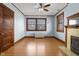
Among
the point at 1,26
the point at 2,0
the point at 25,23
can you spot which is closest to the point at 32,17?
the point at 25,23

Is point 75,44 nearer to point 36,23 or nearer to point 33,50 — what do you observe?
point 33,50

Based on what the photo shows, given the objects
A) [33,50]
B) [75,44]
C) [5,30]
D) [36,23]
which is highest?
[36,23]

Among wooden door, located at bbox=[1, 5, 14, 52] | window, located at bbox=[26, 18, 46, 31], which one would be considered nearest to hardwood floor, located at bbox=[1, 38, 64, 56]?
wooden door, located at bbox=[1, 5, 14, 52]

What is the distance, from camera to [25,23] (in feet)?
24.5

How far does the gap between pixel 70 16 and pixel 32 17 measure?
391 cm

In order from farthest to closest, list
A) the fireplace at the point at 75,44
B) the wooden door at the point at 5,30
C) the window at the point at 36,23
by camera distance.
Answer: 1. the window at the point at 36,23
2. the wooden door at the point at 5,30
3. the fireplace at the point at 75,44

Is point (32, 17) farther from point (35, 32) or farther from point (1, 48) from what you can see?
point (1, 48)

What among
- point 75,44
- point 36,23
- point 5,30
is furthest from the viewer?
point 36,23

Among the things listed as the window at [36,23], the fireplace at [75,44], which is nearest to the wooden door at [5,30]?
the fireplace at [75,44]

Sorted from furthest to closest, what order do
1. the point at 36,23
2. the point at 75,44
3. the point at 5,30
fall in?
the point at 36,23
the point at 5,30
the point at 75,44

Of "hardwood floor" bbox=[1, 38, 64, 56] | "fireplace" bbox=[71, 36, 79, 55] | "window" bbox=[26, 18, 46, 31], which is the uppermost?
"window" bbox=[26, 18, 46, 31]

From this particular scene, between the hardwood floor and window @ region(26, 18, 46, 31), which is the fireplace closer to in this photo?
the hardwood floor

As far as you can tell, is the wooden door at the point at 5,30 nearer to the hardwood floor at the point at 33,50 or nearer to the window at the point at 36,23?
the hardwood floor at the point at 33,50

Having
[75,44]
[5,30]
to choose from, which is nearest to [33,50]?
[5,30]
